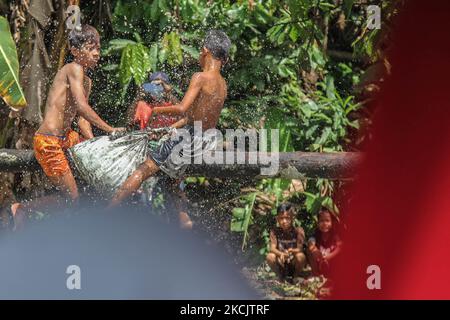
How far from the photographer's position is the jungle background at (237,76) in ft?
26.4

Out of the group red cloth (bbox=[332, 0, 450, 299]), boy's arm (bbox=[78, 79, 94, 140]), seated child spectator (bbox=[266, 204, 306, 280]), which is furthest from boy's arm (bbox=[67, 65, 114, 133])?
seated child spectator (bbox=[266, 204, 306, 280])

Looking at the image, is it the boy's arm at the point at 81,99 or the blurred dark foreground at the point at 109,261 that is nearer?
the boy's arm at the point at 81,99

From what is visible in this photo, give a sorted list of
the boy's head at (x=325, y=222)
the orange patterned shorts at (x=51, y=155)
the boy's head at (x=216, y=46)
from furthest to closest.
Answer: the boy's head at (x=325, y=222)
the boy's head at (x=216, y=46)
the orange patterned shorts at (x=51, y=155)

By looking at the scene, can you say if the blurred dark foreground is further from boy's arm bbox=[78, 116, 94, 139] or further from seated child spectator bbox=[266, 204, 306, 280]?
boy's arm bbox=[78, 116, 94, 139]

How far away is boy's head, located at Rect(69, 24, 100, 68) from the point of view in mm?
6633

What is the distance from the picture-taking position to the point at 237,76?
8.75m

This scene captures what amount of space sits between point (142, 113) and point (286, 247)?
1652mm

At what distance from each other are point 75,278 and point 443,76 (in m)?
2.99

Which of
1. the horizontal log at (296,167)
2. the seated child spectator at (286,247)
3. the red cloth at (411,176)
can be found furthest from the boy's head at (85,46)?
the seated child spectator at (286,247)

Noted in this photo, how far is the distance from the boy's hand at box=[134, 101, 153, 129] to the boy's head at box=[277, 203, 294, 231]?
4.77ft

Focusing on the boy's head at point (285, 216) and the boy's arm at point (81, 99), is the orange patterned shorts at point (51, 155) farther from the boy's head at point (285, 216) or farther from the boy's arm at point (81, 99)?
the boy's head at point (285, 216)

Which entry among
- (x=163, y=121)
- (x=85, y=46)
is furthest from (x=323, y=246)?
(x=85, y=46)

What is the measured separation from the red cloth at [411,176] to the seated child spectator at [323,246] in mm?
354

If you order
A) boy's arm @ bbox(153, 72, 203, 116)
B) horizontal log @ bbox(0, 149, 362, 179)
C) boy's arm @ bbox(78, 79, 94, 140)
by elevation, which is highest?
boy's arm @ bbox(153, 72, 203, 116)
